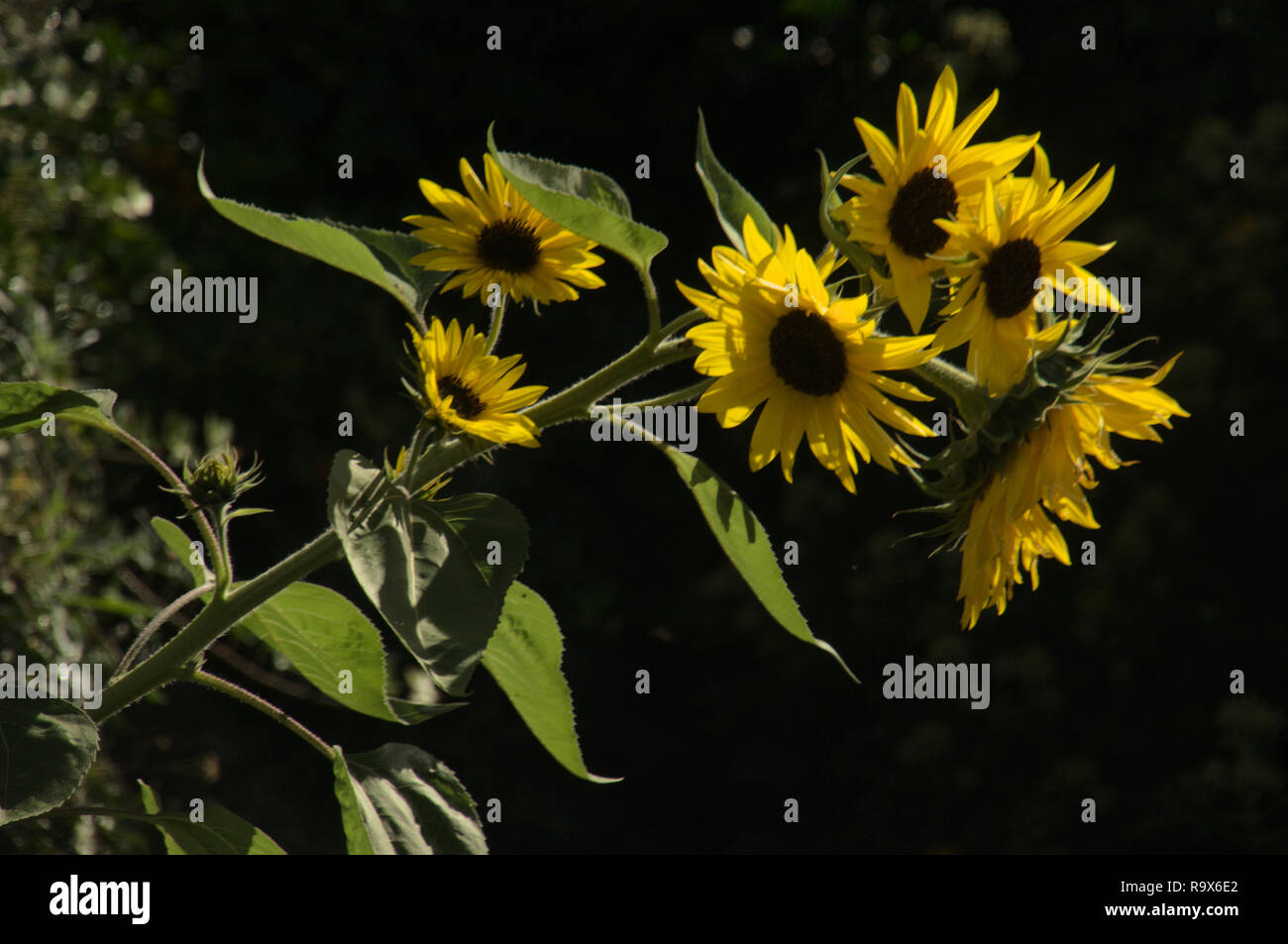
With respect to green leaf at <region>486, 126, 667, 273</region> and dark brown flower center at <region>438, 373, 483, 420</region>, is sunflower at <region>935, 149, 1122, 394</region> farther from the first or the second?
dark brown flower center at <region>438, 373, 483, 420</region>

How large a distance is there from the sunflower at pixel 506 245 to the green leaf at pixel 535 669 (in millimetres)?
242

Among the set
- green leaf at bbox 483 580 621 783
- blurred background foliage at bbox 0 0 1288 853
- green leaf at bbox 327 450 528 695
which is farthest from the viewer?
blurred background foliage at bbox 0 0 1288 853

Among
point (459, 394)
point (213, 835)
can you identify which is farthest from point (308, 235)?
point (213, 835)

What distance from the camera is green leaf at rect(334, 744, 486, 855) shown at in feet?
3.09

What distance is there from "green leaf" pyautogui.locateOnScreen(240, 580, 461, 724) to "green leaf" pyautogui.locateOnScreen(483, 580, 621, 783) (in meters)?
0.09

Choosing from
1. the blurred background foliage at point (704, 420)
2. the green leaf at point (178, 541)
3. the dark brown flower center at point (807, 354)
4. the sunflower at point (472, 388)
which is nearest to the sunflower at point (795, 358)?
the dark brown flower center at point (807, 354)

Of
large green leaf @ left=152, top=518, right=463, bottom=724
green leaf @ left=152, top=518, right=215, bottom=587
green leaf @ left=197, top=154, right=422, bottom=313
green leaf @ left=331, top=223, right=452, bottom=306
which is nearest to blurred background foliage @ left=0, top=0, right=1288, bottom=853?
green leaf @ left=152, top=518, right=215, bottom=587

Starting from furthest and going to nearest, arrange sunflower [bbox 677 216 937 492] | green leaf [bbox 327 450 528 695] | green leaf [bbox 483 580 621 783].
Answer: green leaf [bbox 483 580 621 783]
sunflower [bbox 677 216 937 492]
green leaf [bbox 327 450 528 695]

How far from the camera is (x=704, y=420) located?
10.2 ft

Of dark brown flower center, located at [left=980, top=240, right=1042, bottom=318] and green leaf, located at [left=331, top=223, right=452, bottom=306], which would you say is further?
green leaf, located at [left=331, top=223, right=452, bottom=306]

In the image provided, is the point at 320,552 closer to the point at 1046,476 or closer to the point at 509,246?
the point at 509,246

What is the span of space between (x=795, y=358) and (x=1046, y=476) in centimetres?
19

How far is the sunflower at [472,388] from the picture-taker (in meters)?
0.83

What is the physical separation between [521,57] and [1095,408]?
8.47 feet
